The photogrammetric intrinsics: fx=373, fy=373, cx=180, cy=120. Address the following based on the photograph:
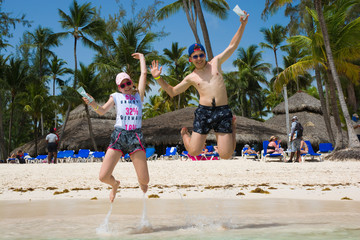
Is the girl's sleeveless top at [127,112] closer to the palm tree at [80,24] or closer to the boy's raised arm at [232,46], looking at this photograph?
the boy's raised arm at [232,46]

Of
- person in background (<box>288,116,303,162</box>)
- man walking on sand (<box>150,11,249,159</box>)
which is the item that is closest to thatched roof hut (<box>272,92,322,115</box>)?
person in background (<box>288,116,303,162</box>)

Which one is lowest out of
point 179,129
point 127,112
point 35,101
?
point 127,112

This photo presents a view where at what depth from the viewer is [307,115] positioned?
115ft

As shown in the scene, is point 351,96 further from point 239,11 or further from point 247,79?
point 239,11

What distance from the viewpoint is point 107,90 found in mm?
33594

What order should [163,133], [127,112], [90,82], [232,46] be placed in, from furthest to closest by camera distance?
[90,82] → [163,133] → [232,46] → [127,112]

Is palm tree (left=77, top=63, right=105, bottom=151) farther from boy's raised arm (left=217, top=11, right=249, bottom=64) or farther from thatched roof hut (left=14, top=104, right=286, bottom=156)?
boy's raised arm (left=217, top=11, right=249, bottom=64)

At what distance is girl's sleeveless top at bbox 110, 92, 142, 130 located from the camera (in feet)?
13.6

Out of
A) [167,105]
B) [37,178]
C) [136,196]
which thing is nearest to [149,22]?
[167,105]

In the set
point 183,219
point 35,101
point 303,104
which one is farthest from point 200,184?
point 303,104

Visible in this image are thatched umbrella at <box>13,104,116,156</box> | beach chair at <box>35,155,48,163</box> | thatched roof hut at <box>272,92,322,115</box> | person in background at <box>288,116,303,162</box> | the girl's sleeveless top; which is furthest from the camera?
thatched roof hut at <box>272,92,322,115</box>

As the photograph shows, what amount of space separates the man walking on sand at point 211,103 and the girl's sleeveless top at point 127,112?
0.57 m

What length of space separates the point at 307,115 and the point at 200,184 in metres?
28.3

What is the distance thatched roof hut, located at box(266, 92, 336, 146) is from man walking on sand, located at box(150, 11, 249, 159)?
28.6 m
